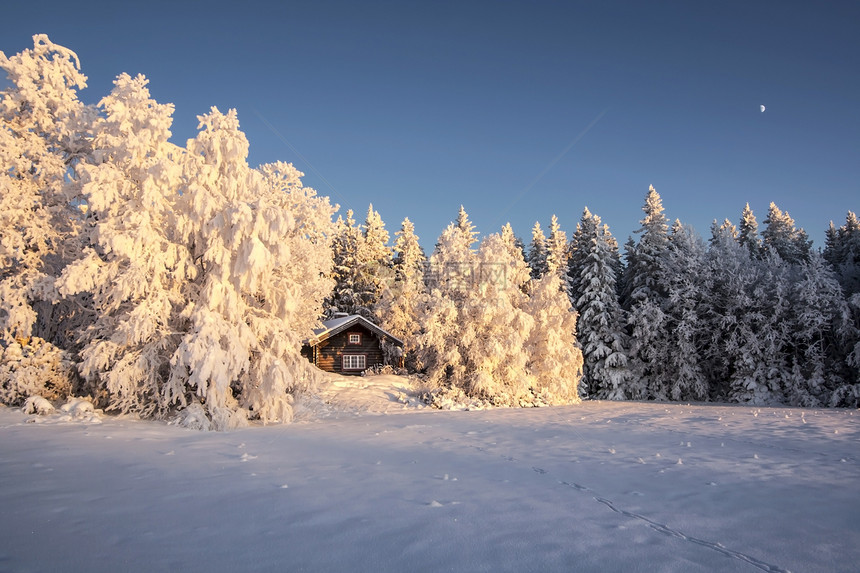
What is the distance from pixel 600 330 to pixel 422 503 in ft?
108

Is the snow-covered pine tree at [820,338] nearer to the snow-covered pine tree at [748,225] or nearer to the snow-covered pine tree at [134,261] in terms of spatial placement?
the snow-covered pine tree at [748,225]

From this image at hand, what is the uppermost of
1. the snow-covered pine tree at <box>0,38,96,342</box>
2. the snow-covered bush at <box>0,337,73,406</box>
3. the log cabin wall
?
the snow-covered pine tree at <box>0,38,96,342</box>

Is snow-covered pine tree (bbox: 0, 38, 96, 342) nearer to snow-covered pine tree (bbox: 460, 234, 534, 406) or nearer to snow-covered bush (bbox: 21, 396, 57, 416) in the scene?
snow-covered bush (bbox: 21, 396, 57, 416)

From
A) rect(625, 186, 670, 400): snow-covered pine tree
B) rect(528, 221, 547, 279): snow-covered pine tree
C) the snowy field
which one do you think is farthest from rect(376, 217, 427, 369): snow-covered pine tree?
the snowy field

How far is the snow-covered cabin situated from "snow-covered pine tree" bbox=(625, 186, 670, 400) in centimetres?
1896

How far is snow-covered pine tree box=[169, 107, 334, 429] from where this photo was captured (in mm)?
15297

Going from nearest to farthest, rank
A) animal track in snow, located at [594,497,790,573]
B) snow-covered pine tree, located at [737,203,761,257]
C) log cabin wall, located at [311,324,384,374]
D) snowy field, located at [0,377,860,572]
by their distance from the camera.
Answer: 1. animal track in snow, located at [594,497,790,573]
2. snowy field, located at [0,377,860,572]
3. log cabin wall, located at [311,324,384,374]
4. snow-covered pine tree, located at [737,203,761,257]

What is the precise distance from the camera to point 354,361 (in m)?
38.7

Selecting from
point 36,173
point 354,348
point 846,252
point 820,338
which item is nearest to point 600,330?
point 820,338

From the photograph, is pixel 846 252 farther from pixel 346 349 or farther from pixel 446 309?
pixel 346 349

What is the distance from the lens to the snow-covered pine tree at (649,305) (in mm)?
35406

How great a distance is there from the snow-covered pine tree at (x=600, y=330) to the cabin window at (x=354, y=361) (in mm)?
17723

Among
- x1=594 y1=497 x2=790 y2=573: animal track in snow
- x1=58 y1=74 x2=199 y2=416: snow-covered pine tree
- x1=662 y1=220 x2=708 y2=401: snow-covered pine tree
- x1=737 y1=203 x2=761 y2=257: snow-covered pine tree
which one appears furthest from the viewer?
x1=737 y1=203 x2=761 y2=257: snow-covered pine tree

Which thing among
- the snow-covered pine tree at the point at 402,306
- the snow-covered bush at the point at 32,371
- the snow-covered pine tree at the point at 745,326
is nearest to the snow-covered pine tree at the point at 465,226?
the snow-covered pine tree at the point at 402,306
